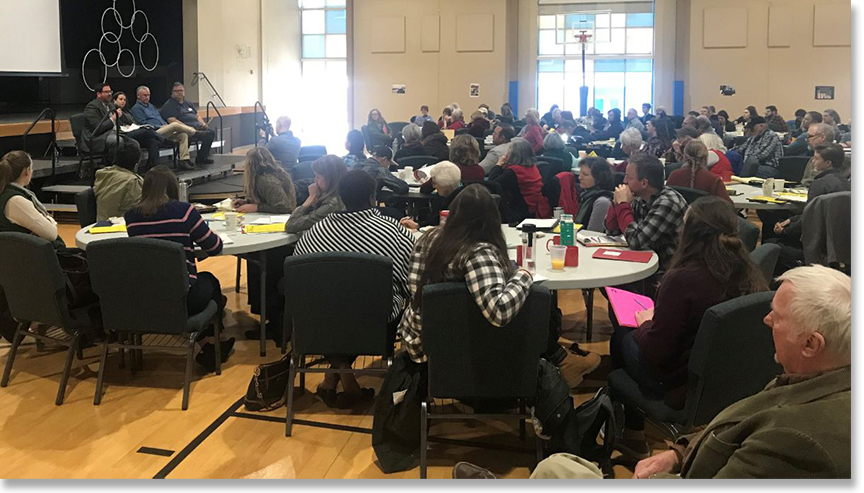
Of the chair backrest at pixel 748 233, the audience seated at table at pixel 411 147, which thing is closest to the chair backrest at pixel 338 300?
the chair backrest at pixel 748 233

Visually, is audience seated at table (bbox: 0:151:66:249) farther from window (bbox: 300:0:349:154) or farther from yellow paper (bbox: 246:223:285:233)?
window (bbox: 300:0:349:154)

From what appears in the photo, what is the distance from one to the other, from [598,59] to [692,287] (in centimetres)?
1580

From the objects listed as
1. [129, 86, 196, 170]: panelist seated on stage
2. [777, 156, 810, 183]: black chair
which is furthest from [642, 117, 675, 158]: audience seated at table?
[129, 86, 196, 170]: panelist seated on stage

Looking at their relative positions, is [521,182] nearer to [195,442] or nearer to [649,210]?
[649,210]

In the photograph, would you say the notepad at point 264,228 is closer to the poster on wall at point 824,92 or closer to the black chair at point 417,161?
the black chair at point 417,161

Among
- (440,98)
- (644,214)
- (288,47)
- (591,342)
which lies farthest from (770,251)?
(288,47)

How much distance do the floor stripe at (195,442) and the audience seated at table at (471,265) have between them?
3.16 ft

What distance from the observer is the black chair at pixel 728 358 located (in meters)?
2.56

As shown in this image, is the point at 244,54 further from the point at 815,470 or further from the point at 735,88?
the point at 815,470

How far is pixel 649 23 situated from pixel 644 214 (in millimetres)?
14225

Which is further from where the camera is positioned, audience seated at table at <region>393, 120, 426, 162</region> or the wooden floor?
audience seated at table at <region>393, 120, 426, 162</region>

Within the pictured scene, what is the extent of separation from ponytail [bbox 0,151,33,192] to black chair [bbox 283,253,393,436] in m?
1.86

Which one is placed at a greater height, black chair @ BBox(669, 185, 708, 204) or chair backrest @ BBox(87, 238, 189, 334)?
black chair @ BBox(669, 185, 708, 204)

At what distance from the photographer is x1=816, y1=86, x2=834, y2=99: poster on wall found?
1296 cm
